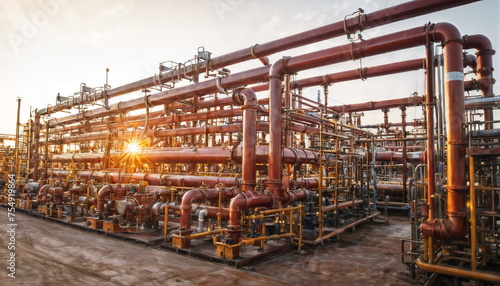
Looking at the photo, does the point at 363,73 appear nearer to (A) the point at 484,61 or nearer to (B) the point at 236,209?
(A) the point at 484,61

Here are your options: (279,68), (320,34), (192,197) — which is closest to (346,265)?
(192,197)

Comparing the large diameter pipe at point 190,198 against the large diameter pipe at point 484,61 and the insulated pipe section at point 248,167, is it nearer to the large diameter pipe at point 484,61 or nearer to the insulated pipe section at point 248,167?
the insulated pipe section at point 248,167

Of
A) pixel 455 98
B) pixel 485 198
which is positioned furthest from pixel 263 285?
pixel 485 198

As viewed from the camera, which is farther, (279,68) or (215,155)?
(215,155)

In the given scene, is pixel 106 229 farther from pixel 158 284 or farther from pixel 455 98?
pixel 455 98

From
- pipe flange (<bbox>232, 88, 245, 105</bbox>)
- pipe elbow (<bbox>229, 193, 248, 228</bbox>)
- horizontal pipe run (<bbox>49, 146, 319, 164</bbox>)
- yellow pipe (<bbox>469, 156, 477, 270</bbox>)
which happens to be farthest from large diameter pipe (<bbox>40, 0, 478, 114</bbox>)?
pipe elbow (<bbox>229, 193, 248, 228</bbox>)

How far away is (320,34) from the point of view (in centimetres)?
894

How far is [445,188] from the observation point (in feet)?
19.7

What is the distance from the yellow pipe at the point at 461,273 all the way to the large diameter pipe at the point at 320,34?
5759 mm

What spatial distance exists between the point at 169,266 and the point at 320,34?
7299mm

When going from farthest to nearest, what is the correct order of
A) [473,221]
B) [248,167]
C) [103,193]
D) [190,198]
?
→ [103,193] → [248,167] → [190,198] → [473,221]

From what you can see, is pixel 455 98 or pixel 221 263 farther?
pixel 221 263

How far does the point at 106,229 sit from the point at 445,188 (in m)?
9.16

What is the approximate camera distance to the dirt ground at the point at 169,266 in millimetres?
5680
